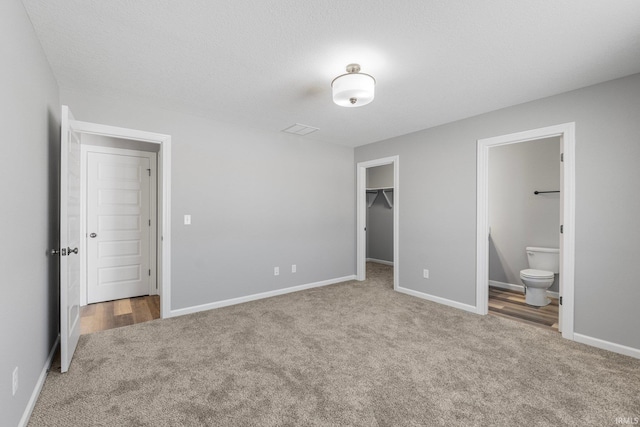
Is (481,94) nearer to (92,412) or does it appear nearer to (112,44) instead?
(112,44)

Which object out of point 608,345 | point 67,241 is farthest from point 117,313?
point 608,345

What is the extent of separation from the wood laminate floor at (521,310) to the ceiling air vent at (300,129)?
3.29 meters

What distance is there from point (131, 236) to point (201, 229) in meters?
1.42

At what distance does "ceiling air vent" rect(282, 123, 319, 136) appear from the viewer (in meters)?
3.94

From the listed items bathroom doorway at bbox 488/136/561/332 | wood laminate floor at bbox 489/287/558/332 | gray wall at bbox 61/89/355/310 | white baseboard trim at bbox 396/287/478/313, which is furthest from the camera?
bathroom doorway at bbox 488/136/561/332

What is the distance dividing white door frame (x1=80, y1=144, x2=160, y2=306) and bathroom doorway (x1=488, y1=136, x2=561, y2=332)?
4762 mm

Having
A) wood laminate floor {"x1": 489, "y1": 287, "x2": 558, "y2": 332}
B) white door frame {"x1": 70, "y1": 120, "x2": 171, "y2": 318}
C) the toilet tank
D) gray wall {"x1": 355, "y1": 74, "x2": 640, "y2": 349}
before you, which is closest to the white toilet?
the toilet tank

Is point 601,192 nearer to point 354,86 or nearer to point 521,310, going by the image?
point 521,310

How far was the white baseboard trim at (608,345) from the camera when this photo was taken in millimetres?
2441

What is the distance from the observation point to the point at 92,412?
174cm

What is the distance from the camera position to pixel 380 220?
6953mm

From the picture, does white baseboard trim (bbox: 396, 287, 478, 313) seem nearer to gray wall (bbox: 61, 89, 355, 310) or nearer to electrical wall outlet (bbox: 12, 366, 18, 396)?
gray wall (bbox: 61, 89, 355, 310)

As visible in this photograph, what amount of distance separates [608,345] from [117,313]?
5075 mm

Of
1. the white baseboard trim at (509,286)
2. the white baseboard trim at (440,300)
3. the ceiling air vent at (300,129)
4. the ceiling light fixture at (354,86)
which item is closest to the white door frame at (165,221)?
the ceiling air vent at (300,129)
